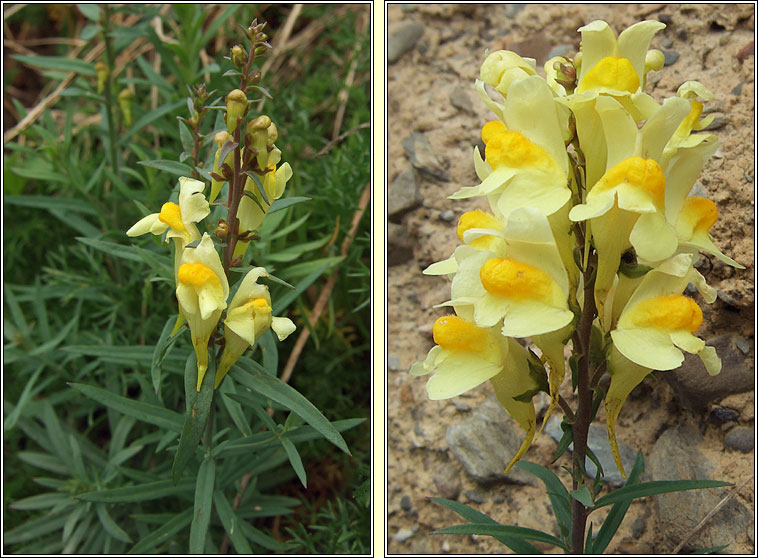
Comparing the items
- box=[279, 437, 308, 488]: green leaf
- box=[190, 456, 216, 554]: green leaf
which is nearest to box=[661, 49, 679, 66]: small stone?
box=[279, 437, 308, 488]: green leaf

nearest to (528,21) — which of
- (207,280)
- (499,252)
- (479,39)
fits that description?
(479,39)

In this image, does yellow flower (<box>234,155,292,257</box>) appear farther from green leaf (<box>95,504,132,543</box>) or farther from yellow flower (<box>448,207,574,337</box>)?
green leaf (<box>95,504,132,543</box>)

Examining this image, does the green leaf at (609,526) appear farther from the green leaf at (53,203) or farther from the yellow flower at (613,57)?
the green leaf at (53,203)

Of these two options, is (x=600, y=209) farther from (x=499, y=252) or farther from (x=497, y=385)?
(x=497, y=385)

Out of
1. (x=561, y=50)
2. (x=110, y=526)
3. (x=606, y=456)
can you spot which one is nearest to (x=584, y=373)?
(x=606, y=456)

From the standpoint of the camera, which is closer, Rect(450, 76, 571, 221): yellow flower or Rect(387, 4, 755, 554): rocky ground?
Rect(450, 76, 571, 221): yellow flower

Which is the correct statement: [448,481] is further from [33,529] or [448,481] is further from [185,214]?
[33,529]
